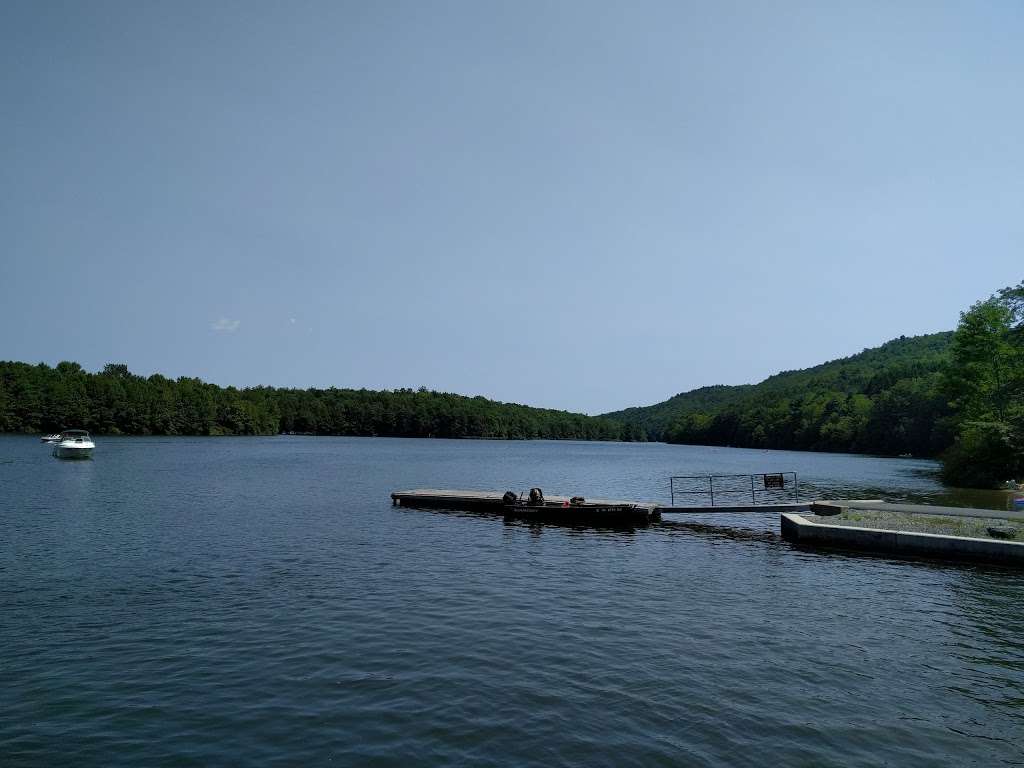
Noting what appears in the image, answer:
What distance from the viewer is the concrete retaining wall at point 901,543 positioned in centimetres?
2594

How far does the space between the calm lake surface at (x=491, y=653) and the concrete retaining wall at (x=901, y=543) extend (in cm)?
93

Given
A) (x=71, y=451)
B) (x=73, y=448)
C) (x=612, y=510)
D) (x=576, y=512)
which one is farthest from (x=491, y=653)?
(x=71, y=451)

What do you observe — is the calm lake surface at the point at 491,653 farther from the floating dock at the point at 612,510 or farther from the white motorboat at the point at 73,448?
the white motorboat at the point at 73,448

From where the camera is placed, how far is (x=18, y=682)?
12.9 meters

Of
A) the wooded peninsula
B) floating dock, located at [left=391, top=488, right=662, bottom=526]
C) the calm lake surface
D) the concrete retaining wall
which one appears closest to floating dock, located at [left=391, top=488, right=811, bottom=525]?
floating dock, located at [left=391, top=488, right=662, bottom=526]

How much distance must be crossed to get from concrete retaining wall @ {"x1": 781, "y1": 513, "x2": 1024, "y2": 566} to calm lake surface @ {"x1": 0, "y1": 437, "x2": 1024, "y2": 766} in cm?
93

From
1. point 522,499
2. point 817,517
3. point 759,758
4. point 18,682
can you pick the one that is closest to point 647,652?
point 759,758

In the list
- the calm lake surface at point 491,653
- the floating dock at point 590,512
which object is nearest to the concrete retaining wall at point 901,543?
the calm lake surface at point 491,653

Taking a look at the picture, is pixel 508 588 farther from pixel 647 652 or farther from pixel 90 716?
pixel 90 716

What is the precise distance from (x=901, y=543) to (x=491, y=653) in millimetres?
21264

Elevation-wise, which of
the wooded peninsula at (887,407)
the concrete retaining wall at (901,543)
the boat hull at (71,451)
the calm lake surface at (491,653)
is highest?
the wooded peninsula at (887,407)

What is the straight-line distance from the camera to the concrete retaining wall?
2594cm

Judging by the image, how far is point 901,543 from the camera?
2800 centimetres

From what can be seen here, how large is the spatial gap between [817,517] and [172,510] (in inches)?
1393
